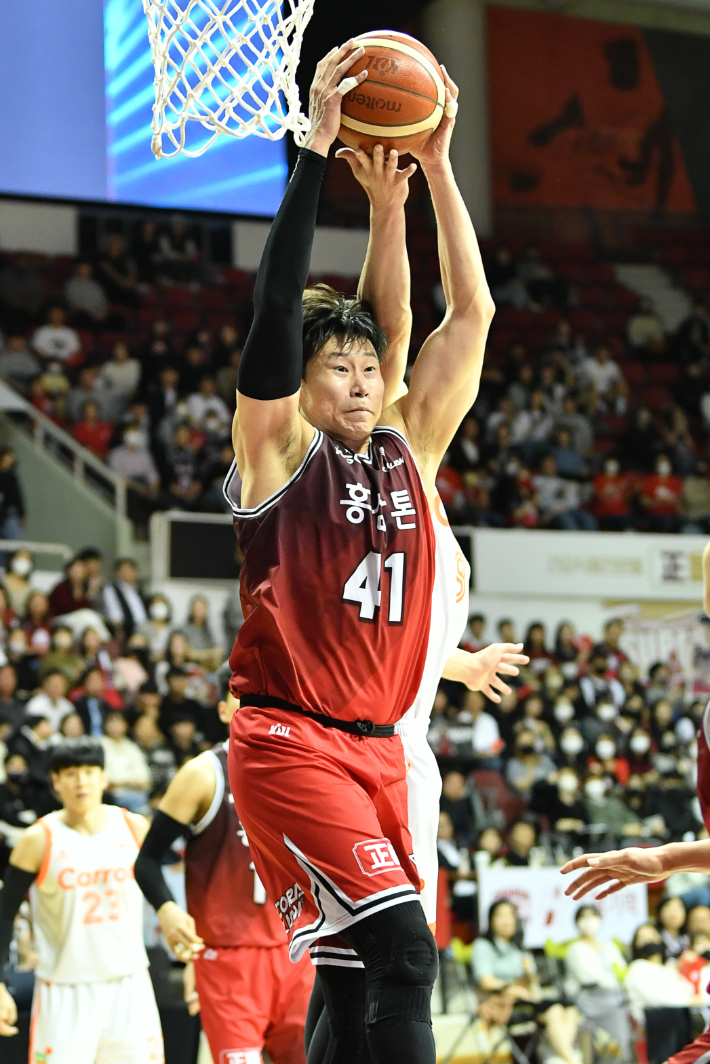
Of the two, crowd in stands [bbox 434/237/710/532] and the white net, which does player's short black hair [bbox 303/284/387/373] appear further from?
crowd in stands [bbox 434/237/710/532]

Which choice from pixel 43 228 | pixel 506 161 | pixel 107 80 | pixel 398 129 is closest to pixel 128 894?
pixel 398 129

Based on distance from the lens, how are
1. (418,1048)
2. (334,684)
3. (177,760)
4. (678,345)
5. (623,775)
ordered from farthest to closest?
(678,345) < (623,775) < (177,760) < (334,684) < (418,1048)

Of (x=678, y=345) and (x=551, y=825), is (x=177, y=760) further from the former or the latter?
(x=678, y=345)

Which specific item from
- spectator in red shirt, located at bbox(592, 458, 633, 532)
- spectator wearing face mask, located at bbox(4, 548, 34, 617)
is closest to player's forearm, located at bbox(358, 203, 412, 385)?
spectator wearing face mask, located at bbox(4, 548, 34, 617)

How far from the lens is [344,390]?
Answer: 3.24 metres

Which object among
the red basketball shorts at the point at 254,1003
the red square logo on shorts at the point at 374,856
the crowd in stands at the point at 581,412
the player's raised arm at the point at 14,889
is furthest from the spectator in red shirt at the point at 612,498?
the red square logo on shorts at the point at 374,856

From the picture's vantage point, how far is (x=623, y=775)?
501 inches

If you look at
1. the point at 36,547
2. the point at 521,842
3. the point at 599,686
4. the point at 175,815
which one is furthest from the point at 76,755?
the point at 599,686

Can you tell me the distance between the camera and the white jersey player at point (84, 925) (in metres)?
5.42

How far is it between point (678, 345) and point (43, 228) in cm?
917

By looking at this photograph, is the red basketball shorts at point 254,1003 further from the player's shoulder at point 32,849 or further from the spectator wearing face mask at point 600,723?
the spectator wearing face mask at point 600,723

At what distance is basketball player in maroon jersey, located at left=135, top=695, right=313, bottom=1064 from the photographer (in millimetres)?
4633

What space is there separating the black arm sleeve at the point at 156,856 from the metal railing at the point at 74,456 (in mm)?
9866

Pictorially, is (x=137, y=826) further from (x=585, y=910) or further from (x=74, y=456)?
(x=74, y=456)
